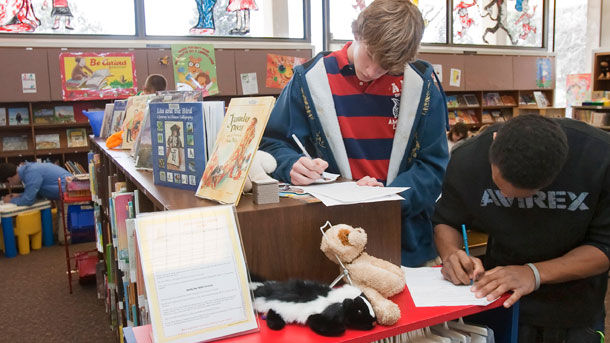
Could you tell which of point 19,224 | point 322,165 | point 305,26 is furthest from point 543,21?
point 322,165

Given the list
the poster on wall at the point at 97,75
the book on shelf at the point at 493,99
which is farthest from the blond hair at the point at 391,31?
the book on shelf at the point at 493,99

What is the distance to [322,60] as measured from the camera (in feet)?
5.94

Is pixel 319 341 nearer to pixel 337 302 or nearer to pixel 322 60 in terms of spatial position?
pixel 337 302

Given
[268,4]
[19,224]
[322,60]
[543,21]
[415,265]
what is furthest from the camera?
[543,21]

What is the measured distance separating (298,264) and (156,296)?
0.40 m

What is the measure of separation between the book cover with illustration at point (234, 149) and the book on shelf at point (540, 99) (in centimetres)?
1031

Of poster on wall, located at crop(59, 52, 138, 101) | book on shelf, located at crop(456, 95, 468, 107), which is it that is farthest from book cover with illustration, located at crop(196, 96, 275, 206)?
book on shelf, located at crop(456, 95, 468, 107)

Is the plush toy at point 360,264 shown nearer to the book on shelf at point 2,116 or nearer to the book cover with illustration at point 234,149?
the book cover with illustration at point 234,149

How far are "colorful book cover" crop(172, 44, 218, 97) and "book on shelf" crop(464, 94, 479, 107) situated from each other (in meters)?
4.91

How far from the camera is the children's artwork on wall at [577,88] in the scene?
10.3 meters

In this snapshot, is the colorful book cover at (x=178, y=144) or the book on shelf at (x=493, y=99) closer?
the colorful book cover at (x=178, y=144)

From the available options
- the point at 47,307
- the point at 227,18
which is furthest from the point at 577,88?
the point at 47,307

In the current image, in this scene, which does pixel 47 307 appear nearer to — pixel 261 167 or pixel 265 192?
pixel 261 167

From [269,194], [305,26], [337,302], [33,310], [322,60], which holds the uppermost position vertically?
[305,26]
